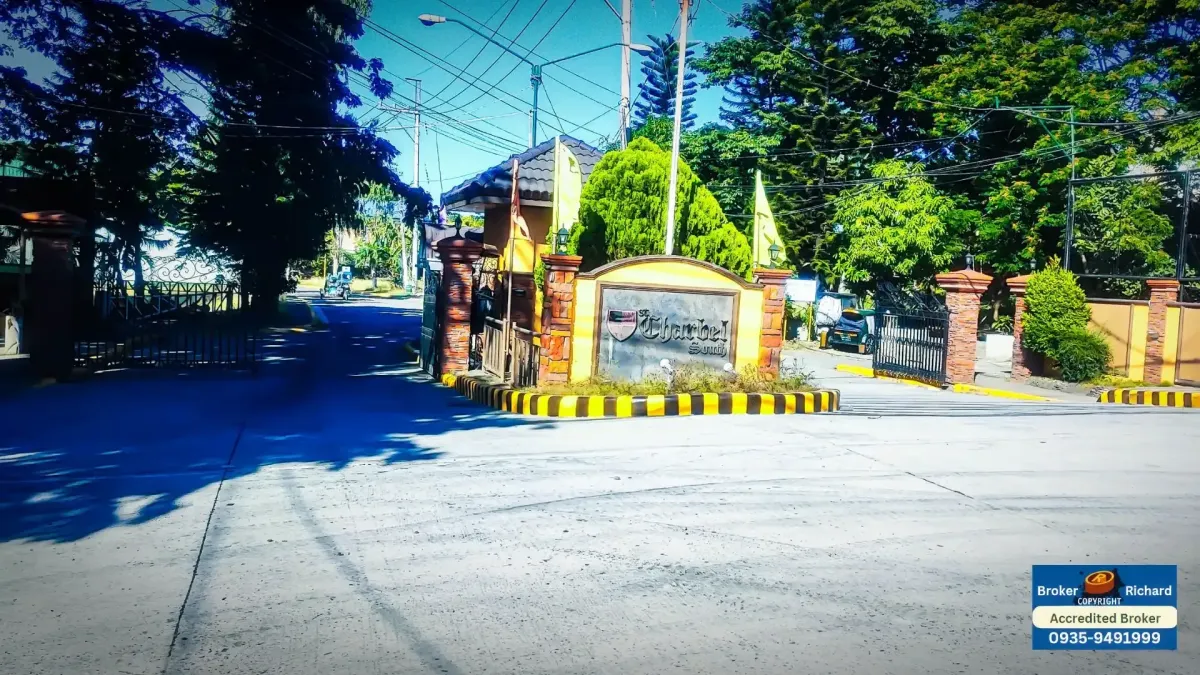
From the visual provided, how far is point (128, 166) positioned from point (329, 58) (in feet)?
21.6

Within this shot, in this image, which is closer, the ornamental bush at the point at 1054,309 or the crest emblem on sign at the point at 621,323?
the crest emblem on sign at the point at 621,323

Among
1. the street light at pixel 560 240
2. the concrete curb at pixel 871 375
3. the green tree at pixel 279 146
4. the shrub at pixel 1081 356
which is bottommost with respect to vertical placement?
the concrete curb at pixel 871 375

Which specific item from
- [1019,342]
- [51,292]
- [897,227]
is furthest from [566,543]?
[897,227]

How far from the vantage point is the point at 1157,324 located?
18.1m

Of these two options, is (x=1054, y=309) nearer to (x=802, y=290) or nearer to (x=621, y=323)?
(x=621, y=323)

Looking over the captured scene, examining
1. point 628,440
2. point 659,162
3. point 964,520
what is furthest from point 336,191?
point 964,520

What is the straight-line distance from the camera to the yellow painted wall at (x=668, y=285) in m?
12.7

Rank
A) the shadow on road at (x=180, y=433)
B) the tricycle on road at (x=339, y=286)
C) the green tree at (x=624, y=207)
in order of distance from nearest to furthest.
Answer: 1. the shadow on road at (x=180, y=433)
2. the green tree at (x=624, y=207)
3. the tricycle on road at (x=339, y=286)

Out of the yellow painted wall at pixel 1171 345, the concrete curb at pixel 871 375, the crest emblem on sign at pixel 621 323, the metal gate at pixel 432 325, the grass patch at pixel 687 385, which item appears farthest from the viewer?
the concrete curb at pixel 871 375

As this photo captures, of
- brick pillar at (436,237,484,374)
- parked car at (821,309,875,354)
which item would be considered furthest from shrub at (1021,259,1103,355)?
brick pillar at (436,237,484,374)

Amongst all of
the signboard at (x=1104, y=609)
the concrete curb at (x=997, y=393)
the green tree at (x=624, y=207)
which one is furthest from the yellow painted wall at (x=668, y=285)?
the signboard at (x=1104, y=609)

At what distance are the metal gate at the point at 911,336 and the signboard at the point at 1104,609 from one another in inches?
546

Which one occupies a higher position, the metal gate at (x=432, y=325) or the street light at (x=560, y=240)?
the street light at (x=560, y=240)

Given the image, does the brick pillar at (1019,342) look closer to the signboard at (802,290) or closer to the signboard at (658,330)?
the signboard at (658,330)
